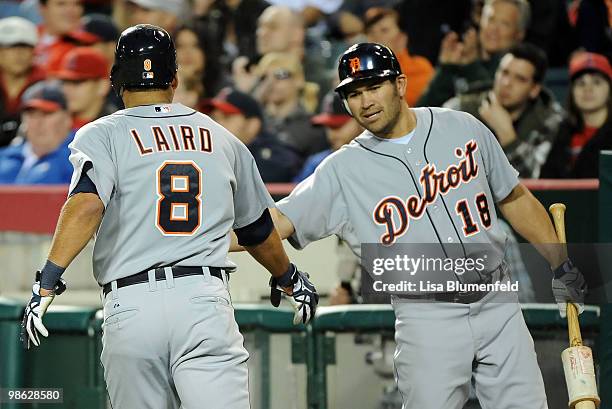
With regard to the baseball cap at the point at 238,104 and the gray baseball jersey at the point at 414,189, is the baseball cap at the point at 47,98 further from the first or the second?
the gray baseball jersey at the point at 414,189

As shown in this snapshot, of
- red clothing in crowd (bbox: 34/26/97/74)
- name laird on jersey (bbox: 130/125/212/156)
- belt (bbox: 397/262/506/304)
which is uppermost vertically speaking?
red clothing in crowd (bbox: 34/26/97/74)

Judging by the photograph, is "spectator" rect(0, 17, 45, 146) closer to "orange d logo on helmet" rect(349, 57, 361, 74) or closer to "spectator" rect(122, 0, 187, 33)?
"spectator" rect(122, 0, 187, 33)

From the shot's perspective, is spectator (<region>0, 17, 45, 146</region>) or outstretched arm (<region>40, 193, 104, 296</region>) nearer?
outstretched arm (<region>40, 193, 104, 296</region>)

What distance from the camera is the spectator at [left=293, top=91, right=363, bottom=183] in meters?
7.02

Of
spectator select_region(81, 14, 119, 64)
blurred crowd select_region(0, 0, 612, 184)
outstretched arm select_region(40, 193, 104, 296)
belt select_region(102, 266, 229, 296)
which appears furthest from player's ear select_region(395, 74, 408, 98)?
spectator select_region(81, 14, 119, 64)

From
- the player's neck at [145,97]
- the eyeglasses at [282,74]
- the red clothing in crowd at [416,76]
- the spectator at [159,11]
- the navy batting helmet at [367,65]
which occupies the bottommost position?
the player's neck at [145,97]

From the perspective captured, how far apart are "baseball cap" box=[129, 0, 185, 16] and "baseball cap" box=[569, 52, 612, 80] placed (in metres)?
3.22

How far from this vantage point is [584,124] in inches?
267

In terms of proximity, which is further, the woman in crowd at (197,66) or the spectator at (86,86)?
the woman in crowd at (197,66)

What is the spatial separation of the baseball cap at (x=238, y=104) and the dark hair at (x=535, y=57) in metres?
1.82

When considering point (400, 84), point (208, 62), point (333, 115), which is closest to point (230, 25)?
point (208, 62)

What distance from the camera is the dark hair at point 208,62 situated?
819 cm

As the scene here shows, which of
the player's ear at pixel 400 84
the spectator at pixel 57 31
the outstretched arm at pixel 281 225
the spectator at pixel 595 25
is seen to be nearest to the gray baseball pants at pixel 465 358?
the outstretched arm at pixel 281 225

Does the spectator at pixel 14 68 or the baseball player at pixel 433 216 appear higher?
the spectator at pixel 14 68
